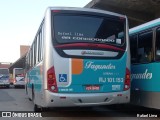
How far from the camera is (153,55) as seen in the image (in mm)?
10547

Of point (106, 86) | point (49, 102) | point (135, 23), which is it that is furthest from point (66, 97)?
point (135, 23)

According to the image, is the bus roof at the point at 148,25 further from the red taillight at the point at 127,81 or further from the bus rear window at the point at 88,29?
the red taillight at the point at 127,81

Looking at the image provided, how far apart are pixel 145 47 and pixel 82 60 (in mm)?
2293

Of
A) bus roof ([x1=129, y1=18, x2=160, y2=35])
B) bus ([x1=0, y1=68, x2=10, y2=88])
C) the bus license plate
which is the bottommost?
bus ([x1=0, y1=68, x2=10, y2=88])

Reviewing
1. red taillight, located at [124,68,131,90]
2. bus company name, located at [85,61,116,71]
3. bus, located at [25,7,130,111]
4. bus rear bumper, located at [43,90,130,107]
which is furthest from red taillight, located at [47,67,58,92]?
red taillight, located at [124,68,131,90]

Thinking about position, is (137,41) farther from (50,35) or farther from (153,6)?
(153,6)

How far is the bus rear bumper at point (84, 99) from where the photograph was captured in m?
9.82

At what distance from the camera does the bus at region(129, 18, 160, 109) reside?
10.4 m

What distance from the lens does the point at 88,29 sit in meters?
10.5

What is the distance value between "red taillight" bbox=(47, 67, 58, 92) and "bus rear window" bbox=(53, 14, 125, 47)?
2.84 ft

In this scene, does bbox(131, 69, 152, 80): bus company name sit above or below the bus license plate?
above

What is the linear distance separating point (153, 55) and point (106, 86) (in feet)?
5.41

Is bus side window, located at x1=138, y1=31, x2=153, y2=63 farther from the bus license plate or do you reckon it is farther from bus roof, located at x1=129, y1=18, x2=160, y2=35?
the bus license plate

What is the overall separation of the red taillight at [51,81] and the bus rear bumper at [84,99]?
0.44ft
